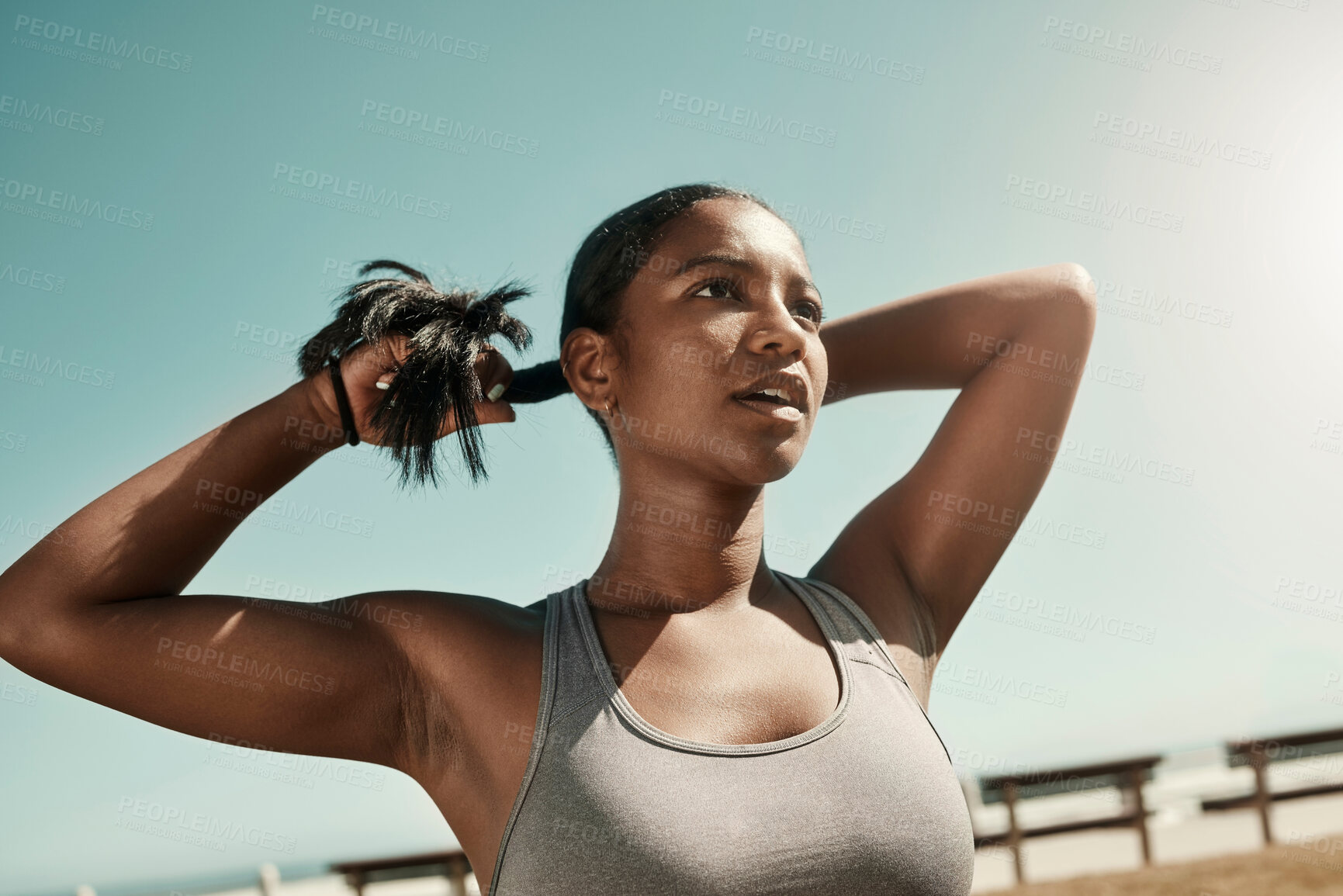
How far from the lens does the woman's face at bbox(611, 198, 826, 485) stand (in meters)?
1.81

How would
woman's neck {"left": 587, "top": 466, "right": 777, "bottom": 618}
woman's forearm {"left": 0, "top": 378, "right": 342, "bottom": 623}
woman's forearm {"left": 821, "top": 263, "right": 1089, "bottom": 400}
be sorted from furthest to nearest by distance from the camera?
woman's forearm {"left": 821, "top": 263, "right": 1089, "bottom": 400} < woman's neck {"left": 587, "top": 466, "right": 777, "bottom": 618} < woman's forearm {"left": 0, "top": 378, "right": 342, "bottom": 623}

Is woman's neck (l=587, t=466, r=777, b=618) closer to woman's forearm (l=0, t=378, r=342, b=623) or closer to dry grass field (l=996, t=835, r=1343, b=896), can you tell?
woman's forearm (l=0, t=378, r=342, b=623)

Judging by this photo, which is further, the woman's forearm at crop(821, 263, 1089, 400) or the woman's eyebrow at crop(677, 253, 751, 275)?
the woman's forearm at crop(821, 263, 1089, 400)

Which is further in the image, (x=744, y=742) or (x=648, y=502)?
(x=648, y=502)

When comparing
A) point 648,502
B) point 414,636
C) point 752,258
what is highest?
point 752,258

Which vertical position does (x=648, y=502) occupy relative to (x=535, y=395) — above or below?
below

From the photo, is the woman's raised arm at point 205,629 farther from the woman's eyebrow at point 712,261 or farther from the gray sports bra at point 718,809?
the woman's eyebrow at point 712,261

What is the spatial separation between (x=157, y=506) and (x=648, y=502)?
3.42 ft

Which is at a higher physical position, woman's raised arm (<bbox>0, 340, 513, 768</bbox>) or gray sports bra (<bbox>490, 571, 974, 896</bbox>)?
woman's raised arm (<bbox>0, 340, 513, 768</bbox>)

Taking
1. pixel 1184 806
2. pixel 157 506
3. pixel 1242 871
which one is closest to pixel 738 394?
pixel 157 506

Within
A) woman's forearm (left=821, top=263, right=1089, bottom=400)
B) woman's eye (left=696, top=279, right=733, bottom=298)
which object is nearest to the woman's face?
woman's eye (left=696, top=279, right=733, bottom=298)

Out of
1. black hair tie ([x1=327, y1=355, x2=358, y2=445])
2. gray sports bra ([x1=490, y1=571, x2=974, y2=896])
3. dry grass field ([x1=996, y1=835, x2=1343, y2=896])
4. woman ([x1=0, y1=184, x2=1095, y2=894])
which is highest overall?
black hair tie ([x1=327, y1=355, x2=358, y2=445])

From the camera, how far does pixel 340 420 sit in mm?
1854

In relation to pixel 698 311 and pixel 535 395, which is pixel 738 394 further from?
pixel 535 395
